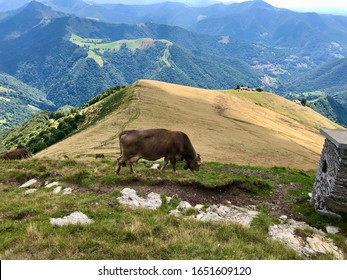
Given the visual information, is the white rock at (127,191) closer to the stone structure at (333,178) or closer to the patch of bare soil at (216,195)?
the patch of bare soil at (216,195)

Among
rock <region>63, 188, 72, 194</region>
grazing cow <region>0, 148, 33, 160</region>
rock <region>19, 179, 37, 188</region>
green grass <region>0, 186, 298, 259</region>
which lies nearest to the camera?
green grass <region>0, 186, 298, 259</region>

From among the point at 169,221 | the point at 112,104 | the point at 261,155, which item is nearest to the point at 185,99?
the point at 112,104

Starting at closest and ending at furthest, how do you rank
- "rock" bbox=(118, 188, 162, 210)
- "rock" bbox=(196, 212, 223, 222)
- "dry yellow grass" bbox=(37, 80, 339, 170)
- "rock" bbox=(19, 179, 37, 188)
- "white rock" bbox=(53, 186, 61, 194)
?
"rock" bbox=(196, 212, 223, 222) → "rock" bbox=(118, 188, 162, 210) → "white rock" bbox=(53, 186, 61, 194) → "rock" bbox=(19, 179, 37, 188) → "dry yellow grass" bbox=(37, 80, 339, 170)

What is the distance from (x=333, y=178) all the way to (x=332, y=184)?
309mm

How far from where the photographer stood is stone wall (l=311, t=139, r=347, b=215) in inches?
653

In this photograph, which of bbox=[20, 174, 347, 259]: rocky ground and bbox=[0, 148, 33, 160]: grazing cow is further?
bbox=[0, 148, 33, 160]: grazing cow

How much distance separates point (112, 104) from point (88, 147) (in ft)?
127

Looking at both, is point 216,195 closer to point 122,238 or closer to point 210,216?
point 210,216

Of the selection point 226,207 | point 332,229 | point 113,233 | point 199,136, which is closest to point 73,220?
point 113,233

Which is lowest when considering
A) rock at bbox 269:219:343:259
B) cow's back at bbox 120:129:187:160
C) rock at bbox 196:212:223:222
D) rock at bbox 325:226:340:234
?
rock at bbox 325:226:340:234

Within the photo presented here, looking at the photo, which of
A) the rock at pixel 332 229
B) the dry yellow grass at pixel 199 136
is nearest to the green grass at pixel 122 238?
the rock at pixel 332 229

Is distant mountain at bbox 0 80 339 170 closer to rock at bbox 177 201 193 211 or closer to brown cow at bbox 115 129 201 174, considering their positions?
brown cow at bbox 115 129 201 174

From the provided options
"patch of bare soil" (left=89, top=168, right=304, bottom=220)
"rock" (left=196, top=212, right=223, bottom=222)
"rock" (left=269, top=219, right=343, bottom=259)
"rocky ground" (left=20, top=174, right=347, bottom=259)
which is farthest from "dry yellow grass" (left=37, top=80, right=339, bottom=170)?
"rock" (left=269, top=219, right=343, bottom=259)

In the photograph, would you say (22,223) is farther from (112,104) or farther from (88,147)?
(112,104)
